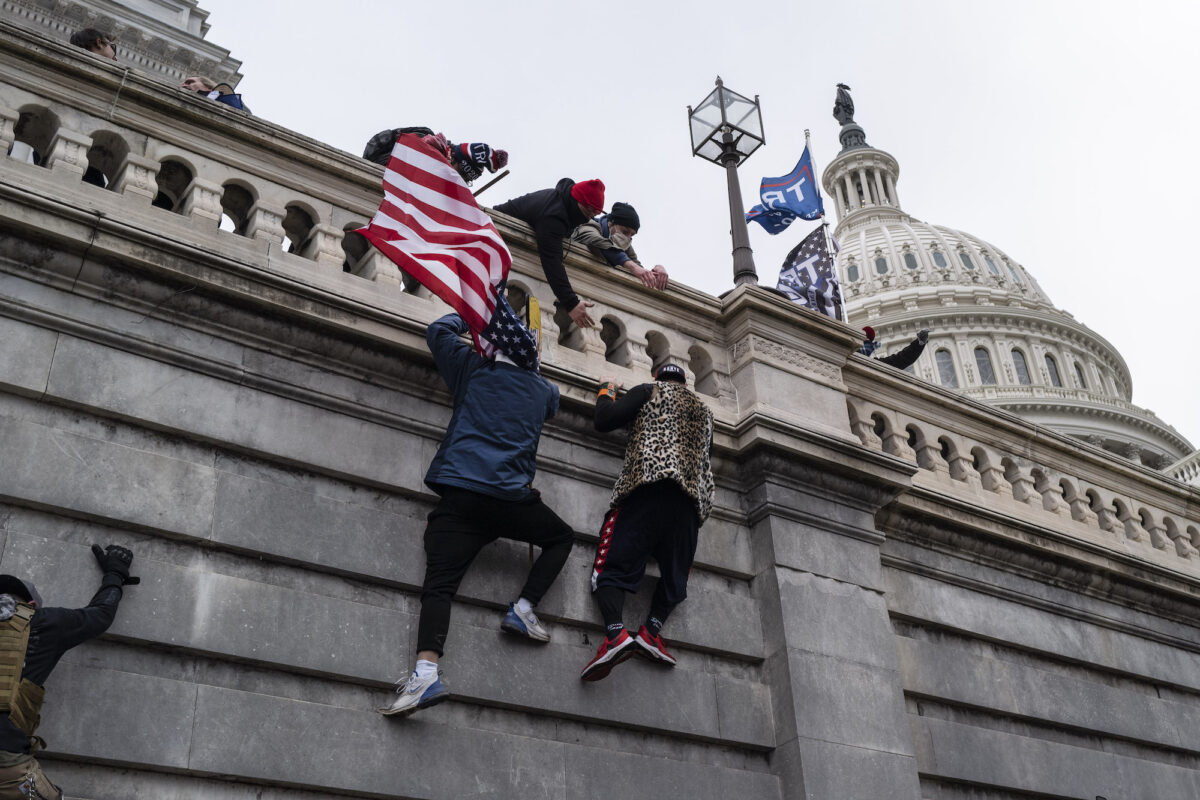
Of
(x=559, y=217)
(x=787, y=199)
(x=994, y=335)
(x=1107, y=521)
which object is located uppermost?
(x=994, y=335)

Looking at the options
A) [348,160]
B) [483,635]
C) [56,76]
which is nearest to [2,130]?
[56,76]

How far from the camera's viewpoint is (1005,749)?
1238 cm

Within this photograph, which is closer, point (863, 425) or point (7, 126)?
point (7, 126)

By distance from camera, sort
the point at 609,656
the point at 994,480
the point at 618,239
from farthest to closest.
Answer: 1. the point at 994,480
2. the point at 618,239
3. the point at 609,656

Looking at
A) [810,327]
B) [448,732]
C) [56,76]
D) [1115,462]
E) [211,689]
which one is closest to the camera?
[211,689]

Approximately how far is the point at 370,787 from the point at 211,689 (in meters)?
1.19

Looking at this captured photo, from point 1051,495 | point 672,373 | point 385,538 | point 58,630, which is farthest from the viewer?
point 1051,495

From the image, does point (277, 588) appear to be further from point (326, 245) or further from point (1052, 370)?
point (1052, 370)

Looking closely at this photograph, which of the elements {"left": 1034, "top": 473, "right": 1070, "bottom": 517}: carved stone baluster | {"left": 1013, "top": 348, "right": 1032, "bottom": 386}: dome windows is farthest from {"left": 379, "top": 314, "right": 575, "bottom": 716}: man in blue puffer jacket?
{"left": 1013, "top": 348, "right": 1032, "bottom": 386}: dome windows

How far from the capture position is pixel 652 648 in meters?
10.2

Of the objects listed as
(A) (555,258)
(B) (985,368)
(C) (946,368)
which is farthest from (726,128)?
(B) (985,368)

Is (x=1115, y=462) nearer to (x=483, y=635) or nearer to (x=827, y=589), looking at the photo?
(x=827, y=589)

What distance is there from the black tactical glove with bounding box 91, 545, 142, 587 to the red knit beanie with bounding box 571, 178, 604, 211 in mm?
5274

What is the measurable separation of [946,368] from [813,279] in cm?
8151
